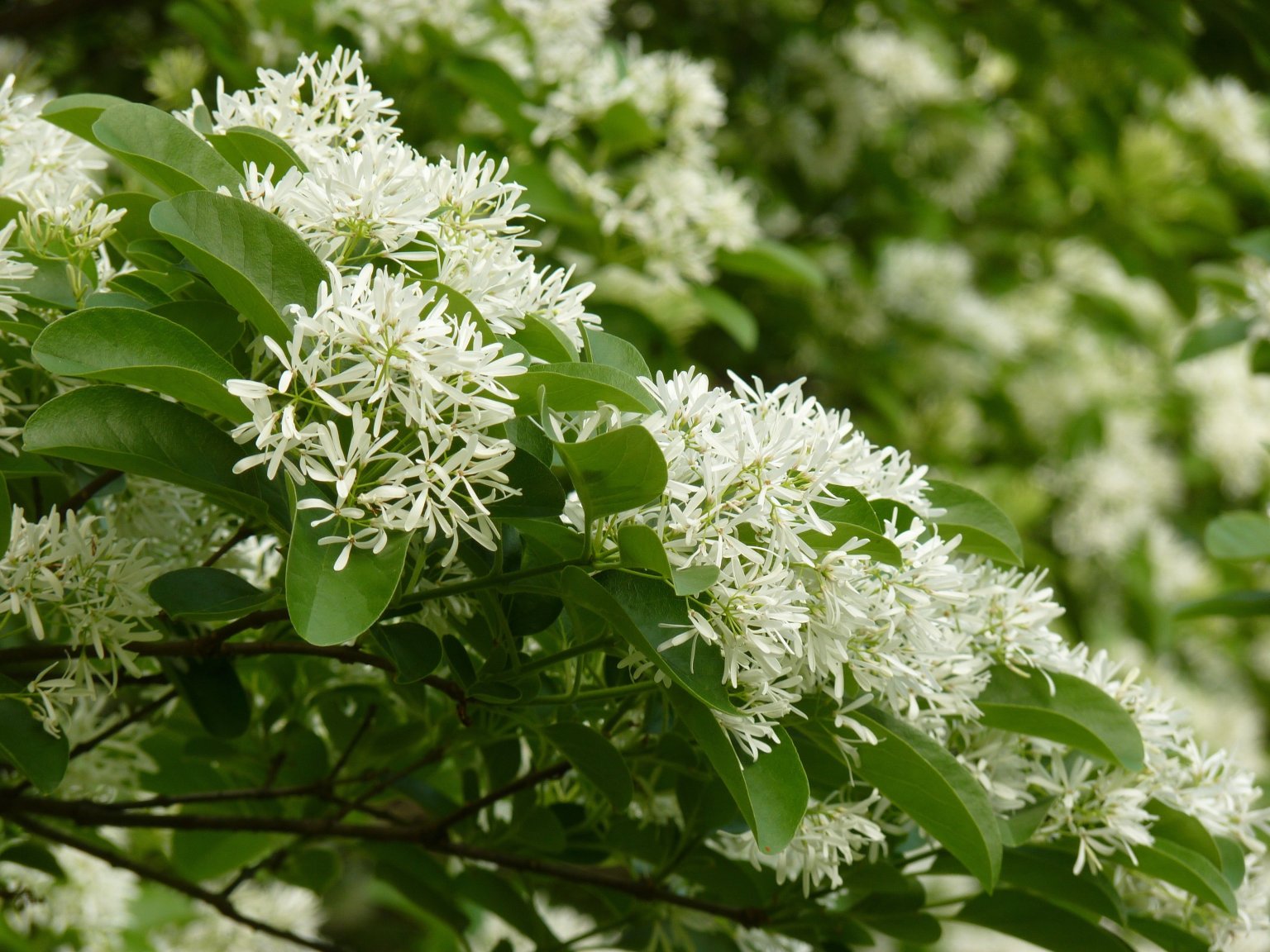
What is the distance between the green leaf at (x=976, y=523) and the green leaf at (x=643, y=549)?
0.32 meters

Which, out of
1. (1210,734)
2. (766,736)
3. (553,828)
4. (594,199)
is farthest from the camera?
(1210,734)

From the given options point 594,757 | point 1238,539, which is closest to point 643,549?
point 594,757

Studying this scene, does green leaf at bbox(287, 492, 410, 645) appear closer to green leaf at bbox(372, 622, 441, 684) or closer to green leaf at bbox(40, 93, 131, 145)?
green leaf at bbox(372, 622, 441, 684)

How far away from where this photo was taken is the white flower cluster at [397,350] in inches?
28.6

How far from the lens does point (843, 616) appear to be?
825 mm

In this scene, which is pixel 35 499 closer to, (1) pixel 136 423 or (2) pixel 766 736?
(1) pixel 136 423

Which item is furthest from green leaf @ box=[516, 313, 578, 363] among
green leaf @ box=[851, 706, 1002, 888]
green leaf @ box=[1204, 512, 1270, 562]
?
green leaf @ box=[1204, 512, 1270, 562]

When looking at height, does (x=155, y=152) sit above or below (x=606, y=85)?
below

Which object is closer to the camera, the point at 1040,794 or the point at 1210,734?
the point at 1040,794

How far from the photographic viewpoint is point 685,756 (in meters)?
1.02

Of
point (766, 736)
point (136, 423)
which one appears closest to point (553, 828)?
point (766, 736)

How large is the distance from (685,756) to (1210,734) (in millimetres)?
3286

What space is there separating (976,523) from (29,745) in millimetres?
719

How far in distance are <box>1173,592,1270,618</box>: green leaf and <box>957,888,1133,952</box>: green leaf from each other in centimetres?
61
